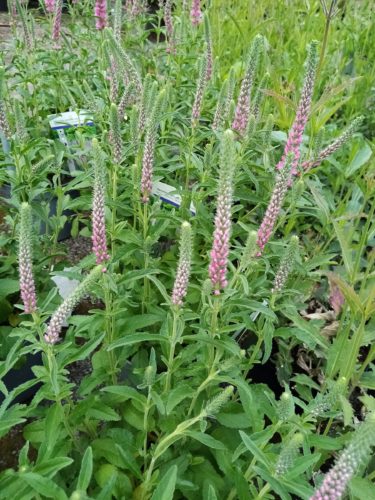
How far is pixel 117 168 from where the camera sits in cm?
205

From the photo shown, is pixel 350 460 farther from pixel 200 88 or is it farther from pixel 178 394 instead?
pixel 200 88

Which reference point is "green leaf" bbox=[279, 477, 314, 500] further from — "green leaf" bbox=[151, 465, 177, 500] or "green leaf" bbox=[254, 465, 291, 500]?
"green leaf" bbox=[151, 465, 177, 500]

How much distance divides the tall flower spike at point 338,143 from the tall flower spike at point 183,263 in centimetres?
98

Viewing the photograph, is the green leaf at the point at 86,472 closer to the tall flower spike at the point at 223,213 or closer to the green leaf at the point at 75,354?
the green leaf at the point at 75,354

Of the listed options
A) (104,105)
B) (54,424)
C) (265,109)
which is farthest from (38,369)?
(265,109)

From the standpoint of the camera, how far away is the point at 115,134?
6.36 ft

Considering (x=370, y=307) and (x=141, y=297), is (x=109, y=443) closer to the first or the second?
(x=141, y=297)

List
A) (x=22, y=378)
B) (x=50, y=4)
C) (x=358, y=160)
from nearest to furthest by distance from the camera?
(x=22, y=378) < (x=358, y=160) < (x=50, y=4)

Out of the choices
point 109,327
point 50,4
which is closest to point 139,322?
point 109,327

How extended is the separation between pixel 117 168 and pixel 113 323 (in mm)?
665

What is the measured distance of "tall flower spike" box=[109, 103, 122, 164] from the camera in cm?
186

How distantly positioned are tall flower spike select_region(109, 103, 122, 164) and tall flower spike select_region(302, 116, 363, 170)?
32.2 inches

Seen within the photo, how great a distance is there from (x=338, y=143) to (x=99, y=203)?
1.08 m

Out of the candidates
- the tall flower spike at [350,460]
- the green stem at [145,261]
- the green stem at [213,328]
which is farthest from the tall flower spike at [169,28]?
the tall flower spike at [350,460]
